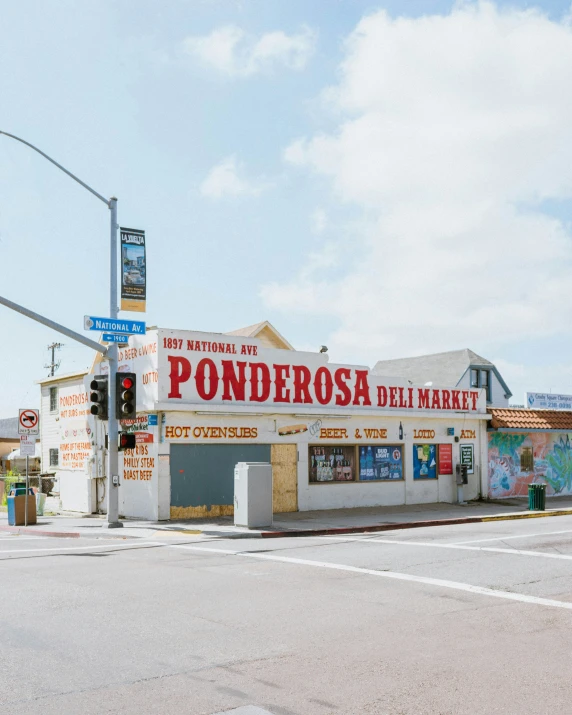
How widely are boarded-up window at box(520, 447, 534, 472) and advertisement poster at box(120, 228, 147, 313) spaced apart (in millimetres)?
18269

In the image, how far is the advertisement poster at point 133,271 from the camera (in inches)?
798

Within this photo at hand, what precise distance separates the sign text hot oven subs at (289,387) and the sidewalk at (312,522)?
11.4 ft

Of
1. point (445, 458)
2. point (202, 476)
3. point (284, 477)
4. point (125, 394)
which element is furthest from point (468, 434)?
point (125, 394)

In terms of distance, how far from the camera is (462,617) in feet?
29.7

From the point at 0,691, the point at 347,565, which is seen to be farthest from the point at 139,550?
the point at 0,691

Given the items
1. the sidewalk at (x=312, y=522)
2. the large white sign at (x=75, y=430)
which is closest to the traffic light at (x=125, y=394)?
the sidewalk at (x=312, y=522)

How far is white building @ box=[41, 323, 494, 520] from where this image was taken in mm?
21906

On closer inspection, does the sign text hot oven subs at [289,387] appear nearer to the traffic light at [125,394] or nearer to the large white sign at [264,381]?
the large white sign at [264,381]

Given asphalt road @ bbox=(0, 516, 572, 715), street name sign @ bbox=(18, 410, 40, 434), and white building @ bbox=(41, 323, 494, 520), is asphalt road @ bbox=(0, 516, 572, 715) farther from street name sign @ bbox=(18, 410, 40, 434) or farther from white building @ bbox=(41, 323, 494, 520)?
street name sign @ bbox=(18, 410, 40, 434)

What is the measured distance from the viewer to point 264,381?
939 inches

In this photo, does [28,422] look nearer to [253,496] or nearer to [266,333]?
[253,496]

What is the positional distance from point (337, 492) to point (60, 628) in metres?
17.4

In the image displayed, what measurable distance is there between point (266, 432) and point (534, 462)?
13.9 m

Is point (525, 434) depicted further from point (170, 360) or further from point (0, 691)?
point (0, 691)
